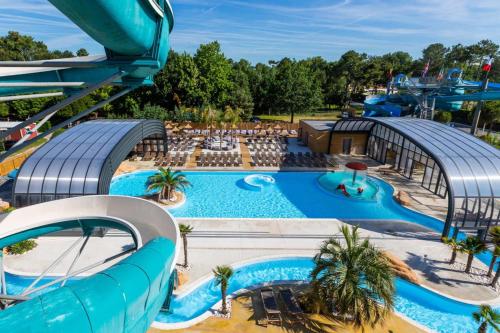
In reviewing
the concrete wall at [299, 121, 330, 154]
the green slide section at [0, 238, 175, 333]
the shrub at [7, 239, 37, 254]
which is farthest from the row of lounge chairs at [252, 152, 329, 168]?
the green slide section at [0, 238, 175, 333]

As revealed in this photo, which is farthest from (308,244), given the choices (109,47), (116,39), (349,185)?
(116,39)

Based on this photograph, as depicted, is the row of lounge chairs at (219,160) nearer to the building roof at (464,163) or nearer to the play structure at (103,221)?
the building roof at (464,163)

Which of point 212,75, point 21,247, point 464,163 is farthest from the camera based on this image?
point 212,75

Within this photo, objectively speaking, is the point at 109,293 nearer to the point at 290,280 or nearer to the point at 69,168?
the point at 290,280

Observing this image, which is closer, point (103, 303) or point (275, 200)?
point (103, 303)

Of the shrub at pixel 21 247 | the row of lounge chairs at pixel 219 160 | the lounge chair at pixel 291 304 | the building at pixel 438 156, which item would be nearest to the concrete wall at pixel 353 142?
the building at pixel 438 156

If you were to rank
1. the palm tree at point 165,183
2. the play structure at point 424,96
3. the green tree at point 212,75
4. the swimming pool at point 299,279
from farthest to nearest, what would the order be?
1. the green tree at point 212,75
2. the play structure at point 424,96
3. the palm tree at point 165,183
4. the swimming pool at point 299,279

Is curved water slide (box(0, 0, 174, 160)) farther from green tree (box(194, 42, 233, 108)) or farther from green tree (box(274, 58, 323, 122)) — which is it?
green tree (box(274, 58, 323, 122))
